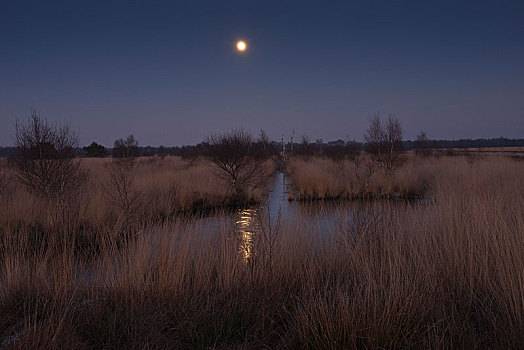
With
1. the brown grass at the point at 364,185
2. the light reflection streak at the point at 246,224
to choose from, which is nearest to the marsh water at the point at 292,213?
the light reflection streak at the point at 246,224

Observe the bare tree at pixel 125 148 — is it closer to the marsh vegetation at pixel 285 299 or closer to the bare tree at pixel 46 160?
the bare tree at pixel 46 160

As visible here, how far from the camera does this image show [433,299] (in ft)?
8.07

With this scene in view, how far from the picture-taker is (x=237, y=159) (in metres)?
12.3

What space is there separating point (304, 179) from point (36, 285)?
1145 cm

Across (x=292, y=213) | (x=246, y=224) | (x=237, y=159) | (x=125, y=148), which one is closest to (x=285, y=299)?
(x=246, y=224)

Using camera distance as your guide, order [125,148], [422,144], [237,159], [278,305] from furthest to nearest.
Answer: [422,144] < [125,148] < [237,159] < [278,305]

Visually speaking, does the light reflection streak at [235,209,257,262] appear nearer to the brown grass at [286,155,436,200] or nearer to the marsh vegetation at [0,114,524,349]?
the marsh vegetation at [0,114,524,349]

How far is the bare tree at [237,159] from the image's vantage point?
40.3 ft

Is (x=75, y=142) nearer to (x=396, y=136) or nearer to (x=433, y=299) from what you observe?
(x=433, y=299)

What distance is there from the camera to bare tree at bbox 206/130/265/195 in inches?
484

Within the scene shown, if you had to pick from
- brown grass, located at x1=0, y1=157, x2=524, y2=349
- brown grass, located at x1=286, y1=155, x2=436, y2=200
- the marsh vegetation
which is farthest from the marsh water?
brown grass, located at x1=0, y1=157, x2=524, y2=349

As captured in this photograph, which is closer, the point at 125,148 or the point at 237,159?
the point at 237,159

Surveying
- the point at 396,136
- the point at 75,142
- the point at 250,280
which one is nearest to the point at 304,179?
the point at 396,136

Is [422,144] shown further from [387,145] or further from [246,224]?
[246,224]
